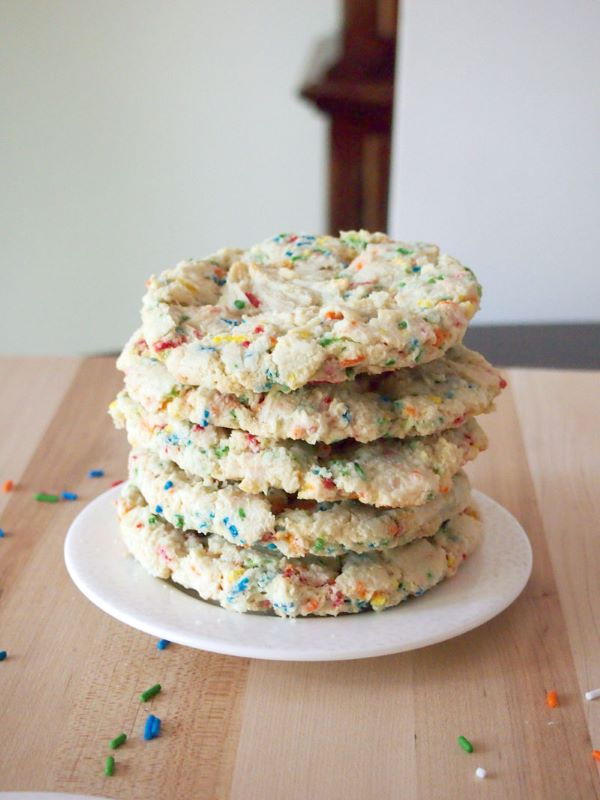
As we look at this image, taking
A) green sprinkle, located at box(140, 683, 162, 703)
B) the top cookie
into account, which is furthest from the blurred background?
green sprinkle, located at box(140, 683, 162, 703)

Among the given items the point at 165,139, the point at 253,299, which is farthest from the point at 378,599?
the point at 165,139

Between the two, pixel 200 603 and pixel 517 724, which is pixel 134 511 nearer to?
pixel 200 603

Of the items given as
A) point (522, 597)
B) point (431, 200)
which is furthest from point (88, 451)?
point (431, 200)

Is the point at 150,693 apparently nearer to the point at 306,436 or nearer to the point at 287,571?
the point at 287,571

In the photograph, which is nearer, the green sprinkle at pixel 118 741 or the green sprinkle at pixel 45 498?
the green sprinkle at pixel 118 741

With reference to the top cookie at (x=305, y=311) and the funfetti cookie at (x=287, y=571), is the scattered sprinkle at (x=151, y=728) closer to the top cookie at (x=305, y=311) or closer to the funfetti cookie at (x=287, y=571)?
the funfetti cookie at (x=287, y=571)

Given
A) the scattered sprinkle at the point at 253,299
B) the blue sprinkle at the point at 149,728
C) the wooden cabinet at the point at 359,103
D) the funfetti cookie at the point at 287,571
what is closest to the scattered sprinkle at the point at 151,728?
the blue sprinkle at the point at 149,728
